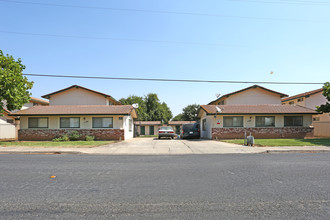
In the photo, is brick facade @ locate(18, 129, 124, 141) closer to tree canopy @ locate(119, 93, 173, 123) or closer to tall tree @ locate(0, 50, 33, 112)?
tall tree @ locate(0, 50, 33, 112)

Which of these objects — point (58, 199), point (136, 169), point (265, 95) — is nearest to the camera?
point (58, 199)

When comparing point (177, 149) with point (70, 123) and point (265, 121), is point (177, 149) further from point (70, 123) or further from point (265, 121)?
point (70, 123)

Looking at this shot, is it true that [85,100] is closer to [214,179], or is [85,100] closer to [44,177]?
[44,177]

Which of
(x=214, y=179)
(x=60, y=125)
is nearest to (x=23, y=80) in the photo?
(x=60, y=125)

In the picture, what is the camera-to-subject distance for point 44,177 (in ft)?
19.5

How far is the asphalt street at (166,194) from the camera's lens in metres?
3.48

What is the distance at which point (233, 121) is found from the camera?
76.9 ft

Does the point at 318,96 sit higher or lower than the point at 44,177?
higher

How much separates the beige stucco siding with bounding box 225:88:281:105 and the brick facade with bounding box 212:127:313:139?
1053 centimetres

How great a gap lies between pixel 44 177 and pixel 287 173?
699cm

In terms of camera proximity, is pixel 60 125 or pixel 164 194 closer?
pixel 164 194

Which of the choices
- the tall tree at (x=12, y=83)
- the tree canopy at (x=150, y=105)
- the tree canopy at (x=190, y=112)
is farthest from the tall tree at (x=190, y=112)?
the tall tree at (x=12, y=83)

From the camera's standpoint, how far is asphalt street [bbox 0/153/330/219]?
3.48 meters

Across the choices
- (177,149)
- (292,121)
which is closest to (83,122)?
(177,149)
